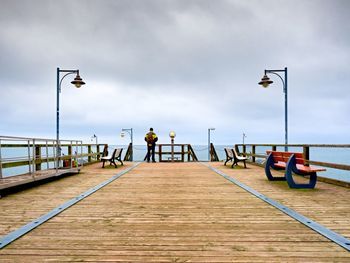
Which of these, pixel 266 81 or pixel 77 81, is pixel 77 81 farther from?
pixel 266 81

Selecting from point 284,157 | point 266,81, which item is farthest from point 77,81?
point 284,157

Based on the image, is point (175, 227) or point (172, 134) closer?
point (175, 227)

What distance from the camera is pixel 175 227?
10.5ft

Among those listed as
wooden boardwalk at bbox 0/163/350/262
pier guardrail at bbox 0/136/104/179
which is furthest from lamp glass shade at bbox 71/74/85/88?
wooden boardwalk at bbox 0/163/350/262

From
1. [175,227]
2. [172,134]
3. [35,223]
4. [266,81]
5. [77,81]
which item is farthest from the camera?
[172,134]

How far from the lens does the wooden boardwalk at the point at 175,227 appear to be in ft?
7.91

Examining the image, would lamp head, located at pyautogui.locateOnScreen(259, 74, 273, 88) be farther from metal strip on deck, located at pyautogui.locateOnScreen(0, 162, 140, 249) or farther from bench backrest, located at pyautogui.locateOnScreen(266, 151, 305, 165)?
metal strip on deck, located at pyautogui.locateOnScreen(0, 162, 140, 249)

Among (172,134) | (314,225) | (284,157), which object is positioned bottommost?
(314,225)

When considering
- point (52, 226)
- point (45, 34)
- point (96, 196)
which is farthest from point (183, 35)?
point (52, 226)

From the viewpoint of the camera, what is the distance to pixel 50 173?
726 cm

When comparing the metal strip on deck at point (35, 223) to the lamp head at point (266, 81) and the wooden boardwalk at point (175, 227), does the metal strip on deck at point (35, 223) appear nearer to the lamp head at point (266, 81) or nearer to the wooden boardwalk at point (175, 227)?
the wooden boardwalk at point (175, 227)

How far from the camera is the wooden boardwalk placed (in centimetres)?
241

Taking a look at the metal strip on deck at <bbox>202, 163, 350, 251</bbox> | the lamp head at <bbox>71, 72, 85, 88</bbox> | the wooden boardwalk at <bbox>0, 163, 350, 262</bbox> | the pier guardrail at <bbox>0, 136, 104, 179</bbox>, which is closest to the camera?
the wooden boardwalk at <bbox>0, 163, 350, 262</bbox>

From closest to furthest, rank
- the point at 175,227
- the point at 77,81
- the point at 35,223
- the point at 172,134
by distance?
1. the point at 175,227
2. the point at 35,223
3. the point at 77,81
4. the point at 172,134
